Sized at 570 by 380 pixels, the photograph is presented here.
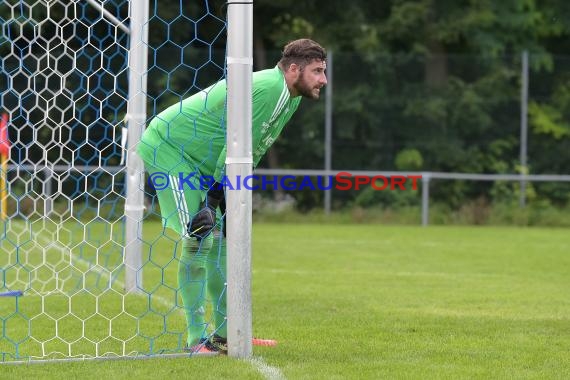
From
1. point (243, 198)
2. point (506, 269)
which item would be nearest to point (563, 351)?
point (243, 198)

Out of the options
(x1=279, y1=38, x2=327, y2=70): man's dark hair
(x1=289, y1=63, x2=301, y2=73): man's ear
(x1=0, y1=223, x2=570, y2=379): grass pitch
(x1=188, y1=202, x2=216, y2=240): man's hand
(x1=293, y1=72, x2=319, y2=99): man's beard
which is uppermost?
(x1=279, y1=38, x2=327, y2=70): man's dark hair

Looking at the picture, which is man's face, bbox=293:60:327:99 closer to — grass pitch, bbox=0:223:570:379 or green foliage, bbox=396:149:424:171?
grass pitch, bbox=0:223:570:379

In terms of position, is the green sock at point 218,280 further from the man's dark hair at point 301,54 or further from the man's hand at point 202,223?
the man's dark hair at point 301,54

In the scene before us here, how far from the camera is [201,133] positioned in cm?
601

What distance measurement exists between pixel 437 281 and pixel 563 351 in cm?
399

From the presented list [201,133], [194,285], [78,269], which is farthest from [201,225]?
[78,269]

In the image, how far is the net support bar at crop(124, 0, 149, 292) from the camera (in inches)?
327

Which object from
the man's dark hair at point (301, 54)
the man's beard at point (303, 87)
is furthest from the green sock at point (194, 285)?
the man's dark hair at point (301, 54)

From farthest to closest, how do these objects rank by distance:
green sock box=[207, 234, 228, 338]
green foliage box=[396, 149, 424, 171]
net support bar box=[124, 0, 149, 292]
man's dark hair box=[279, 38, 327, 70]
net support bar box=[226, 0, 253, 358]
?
green foliage box=[396, 149, 424, 171]
net support bar box=[124, 0, 149, 292]
green sock box=[207, 234, 228, 338]
man's dark hair box=[279, 38, 327, 70]
net support bar box=[226, 0, 253, 358]

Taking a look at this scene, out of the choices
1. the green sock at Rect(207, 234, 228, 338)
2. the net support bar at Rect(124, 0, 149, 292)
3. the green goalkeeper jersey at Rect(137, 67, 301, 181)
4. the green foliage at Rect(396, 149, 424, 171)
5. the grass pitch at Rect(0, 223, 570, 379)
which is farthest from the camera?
the green foliage at Rect(396, 149, 424, 171)

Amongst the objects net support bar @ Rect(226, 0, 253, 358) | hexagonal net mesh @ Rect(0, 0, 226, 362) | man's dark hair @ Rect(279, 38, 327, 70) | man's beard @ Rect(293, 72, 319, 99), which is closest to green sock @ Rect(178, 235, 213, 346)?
hexagonal net mesh @ Rect(0, 0, 226, 362)

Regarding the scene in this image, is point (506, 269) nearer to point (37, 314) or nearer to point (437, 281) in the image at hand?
point (437, 281)

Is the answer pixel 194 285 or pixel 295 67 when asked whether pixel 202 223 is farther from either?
pixel 295 67

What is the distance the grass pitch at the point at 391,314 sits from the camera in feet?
17.5
